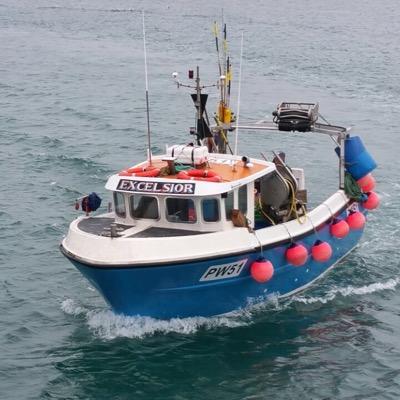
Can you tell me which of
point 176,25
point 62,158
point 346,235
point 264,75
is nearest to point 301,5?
point 176,25

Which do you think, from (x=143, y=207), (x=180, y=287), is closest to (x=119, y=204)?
(x=143, y=207)

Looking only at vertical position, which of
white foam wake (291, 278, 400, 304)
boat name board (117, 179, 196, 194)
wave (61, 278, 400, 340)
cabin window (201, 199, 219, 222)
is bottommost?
white foam wake (291, 278, 400, 304)

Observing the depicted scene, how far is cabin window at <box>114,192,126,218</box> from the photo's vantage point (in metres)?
20.0

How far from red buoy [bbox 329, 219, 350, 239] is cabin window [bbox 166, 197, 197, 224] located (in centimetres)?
467

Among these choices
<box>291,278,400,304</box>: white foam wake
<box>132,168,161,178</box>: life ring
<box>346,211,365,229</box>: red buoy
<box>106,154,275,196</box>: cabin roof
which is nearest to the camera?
<box>106,154,275,196</box>: cabin roof

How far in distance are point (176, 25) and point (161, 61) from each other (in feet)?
57.5

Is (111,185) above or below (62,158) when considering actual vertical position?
above

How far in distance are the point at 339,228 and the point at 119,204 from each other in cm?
603

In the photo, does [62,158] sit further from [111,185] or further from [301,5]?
[301,5]

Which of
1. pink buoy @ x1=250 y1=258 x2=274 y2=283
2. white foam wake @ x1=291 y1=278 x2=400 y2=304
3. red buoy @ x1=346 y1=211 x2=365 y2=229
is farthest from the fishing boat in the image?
red buoy @ x1=346 y1=211 x2=365 y2=229

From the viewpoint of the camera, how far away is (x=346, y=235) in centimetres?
2361

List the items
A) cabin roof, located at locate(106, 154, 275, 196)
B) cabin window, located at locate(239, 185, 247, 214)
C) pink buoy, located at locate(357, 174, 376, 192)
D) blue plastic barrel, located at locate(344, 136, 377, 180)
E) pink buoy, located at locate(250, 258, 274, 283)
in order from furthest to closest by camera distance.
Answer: pink buoy, located at locate(357, 174, 376, 192) < blue plastic barrel, located at locate(344, 136, 377, 180) < cabin window, located at locate(239, 185, 247, 214) < pink buoy, located at locate(250, 258, 274, 283) < cabin roof, located at locate(106, 154, 275, 196)

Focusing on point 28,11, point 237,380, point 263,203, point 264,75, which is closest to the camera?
point 237,380

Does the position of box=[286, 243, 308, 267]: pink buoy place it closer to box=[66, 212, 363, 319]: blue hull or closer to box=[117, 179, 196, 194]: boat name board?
box=[66, 212, 363, 319]: blue hull
